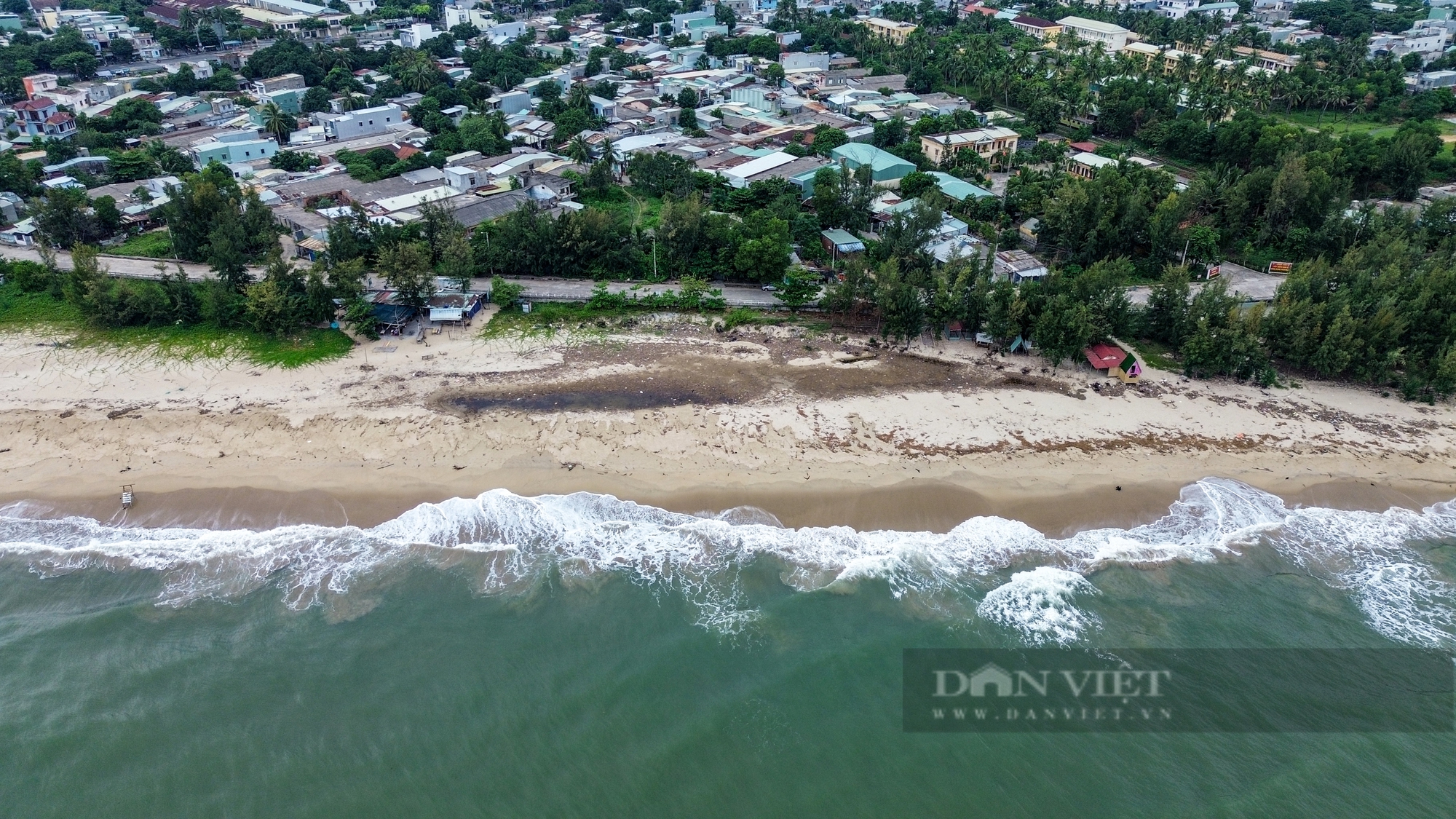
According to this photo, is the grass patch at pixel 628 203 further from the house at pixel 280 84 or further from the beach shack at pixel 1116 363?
the house at pixel 280 84

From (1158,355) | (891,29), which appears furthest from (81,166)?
(891,29)

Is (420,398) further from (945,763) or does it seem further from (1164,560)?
(1164,560)

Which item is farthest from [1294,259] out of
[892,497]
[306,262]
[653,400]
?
[306,262]

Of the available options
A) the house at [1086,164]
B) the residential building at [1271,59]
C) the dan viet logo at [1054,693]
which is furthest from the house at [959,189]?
the residential building at [1271,59]

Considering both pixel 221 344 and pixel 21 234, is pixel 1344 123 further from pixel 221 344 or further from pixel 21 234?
pixel 21 234

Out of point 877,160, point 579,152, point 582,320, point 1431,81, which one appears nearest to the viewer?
point 582,320

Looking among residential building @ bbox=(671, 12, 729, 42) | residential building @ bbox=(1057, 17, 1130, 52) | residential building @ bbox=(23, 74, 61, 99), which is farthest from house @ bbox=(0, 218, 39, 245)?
residential building @ bbox=(1057, 17, 1130, 52)

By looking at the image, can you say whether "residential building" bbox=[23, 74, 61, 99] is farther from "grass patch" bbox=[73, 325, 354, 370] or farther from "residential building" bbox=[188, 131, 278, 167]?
"grass patch" bbox=[73, 325, 354, 370]
